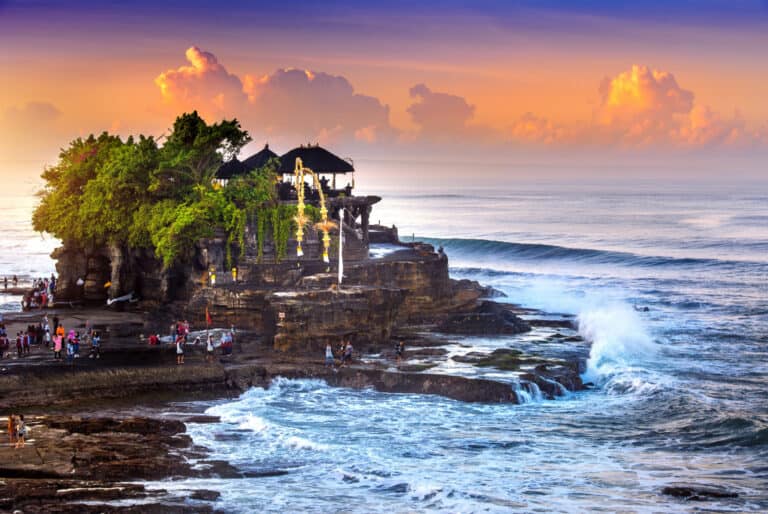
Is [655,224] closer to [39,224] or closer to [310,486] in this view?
[39,224]

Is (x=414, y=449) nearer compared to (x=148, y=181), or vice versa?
(x=414, y=449)

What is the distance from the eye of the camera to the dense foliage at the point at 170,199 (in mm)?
49812

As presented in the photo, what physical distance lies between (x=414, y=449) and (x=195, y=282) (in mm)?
22526

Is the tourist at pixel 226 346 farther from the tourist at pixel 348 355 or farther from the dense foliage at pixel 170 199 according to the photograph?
the dense foliage at pixel 170 199

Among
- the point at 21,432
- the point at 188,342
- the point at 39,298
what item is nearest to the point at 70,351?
the point at 188,342

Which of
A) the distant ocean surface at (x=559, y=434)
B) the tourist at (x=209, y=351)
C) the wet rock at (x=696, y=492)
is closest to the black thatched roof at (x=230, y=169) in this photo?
the distant ocean surface at (x=559, y=434)

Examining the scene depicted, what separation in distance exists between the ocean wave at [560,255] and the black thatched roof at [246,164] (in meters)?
36.9

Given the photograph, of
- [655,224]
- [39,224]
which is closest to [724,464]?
[39,224]

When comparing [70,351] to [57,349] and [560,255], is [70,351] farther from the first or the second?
[560,255]

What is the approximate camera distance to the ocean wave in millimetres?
82438

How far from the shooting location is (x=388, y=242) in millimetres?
63781

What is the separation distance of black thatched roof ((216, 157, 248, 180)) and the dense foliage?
540cm

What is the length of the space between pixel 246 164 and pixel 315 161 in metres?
4.43

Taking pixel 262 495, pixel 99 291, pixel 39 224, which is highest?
pixel 39 224
